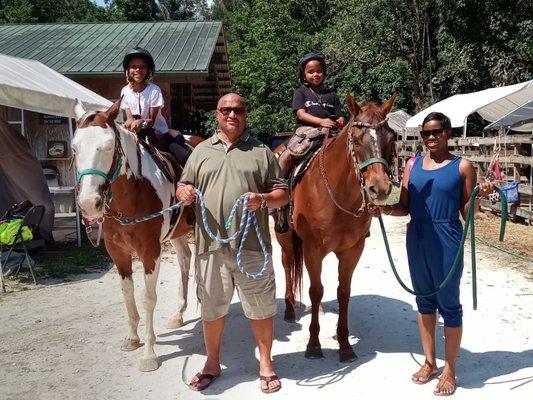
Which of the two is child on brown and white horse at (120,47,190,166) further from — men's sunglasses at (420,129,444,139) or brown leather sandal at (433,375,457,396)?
brown leather sandal at (433,375,457,396)

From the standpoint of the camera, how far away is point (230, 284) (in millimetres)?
3531

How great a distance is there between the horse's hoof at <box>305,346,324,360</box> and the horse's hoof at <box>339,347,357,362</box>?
182 millimetres

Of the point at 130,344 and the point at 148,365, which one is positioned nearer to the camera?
the point at 148,365

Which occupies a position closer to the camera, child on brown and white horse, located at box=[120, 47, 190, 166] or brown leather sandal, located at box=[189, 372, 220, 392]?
brown leather sandal, located at box=[189, 372, 220, 392]

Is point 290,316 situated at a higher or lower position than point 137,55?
lower

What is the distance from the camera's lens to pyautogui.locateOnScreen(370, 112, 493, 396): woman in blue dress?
3363 millimetres

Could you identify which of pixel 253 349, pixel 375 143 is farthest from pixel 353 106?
pixel 253 349

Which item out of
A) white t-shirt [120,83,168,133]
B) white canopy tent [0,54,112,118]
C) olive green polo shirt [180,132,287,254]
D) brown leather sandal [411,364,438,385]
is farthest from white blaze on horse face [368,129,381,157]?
white canopy tent [0,54,112,118]

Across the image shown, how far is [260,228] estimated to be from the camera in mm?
3502

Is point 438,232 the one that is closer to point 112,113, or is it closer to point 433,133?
point 433,133

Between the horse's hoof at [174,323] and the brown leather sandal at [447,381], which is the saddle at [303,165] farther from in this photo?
the brown leather sandal at [447,381]

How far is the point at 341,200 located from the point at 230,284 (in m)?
1.19

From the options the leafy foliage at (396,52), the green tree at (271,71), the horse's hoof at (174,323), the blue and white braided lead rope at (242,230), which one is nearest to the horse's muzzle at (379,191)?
the blue and white braided lead rope at (242,230)

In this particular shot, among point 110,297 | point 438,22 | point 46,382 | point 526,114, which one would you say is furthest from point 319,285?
point 438,22
